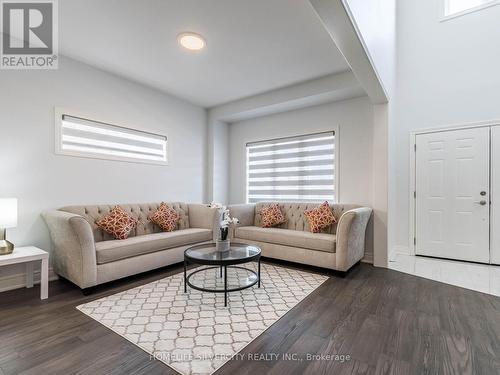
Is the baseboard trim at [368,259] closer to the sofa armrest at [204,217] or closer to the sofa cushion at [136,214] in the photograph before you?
the sofa armrest at [204,217]

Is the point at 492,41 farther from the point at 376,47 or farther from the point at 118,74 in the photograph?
the point at 118,74

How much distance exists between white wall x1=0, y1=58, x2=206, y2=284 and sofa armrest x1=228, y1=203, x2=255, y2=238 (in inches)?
43.9

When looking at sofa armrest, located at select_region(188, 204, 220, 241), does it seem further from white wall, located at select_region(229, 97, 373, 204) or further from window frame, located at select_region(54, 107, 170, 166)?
white wall, located at select_region(229, 97, 373, 204)

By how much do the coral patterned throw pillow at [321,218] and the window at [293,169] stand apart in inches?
24.0

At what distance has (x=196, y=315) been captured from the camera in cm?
215

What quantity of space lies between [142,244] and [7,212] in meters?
1.27

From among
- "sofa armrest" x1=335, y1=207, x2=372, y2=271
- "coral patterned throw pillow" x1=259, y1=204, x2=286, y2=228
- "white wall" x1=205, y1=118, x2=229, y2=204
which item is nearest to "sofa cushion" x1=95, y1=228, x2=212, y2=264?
"coral patterned throw pillow" x1=259, y1=204, x2=286, y2=228

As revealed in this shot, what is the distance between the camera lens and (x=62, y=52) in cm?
305

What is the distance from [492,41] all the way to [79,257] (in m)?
6.00

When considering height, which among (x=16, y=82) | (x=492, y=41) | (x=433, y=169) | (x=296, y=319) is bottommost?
(x=296, y=319)

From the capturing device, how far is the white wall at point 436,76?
3615 millimetres

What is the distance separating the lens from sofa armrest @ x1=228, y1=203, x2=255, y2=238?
412cm

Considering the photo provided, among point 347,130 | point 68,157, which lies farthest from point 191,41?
point 347,130

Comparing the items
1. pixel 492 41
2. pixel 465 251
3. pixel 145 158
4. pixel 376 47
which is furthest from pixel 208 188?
pixel 492 41
